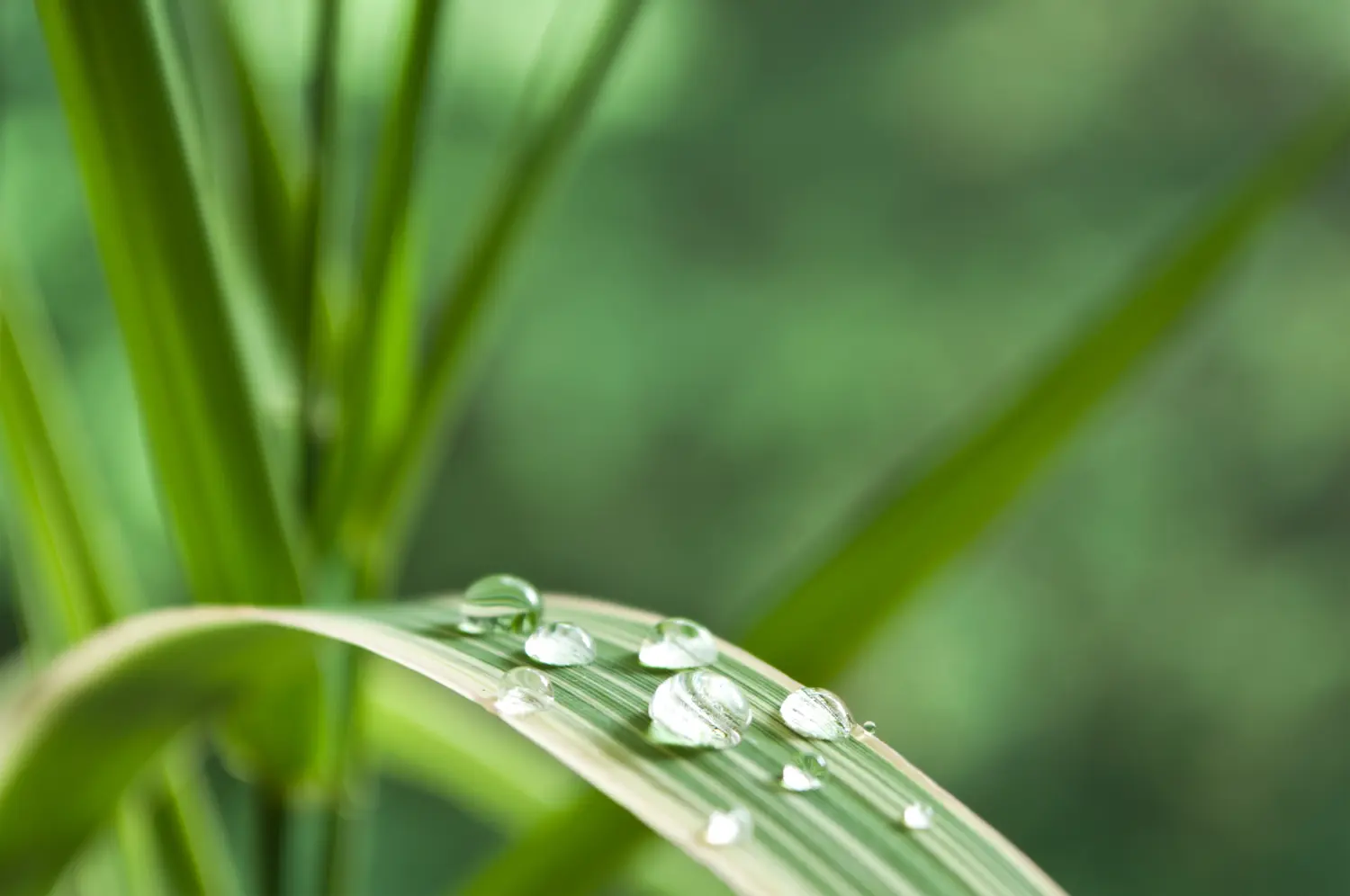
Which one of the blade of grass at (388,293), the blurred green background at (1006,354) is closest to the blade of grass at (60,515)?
the blade of grass at (388,293)

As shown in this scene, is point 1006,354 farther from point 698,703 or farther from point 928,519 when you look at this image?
point 698,703

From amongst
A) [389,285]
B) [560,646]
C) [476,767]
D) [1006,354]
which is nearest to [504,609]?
[560,646]

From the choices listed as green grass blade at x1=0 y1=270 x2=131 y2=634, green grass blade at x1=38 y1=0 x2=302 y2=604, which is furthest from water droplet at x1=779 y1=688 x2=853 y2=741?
green grass blade at x1=0 y1=270 x2=131 y2=634

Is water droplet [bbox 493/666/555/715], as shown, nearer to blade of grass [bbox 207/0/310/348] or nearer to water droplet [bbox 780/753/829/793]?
water droplet [bbox 780/753/829/793]

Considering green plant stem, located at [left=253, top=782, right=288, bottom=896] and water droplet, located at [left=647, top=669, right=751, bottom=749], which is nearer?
water droplet, located at [left=647, top=669, right=751, bottom=749]

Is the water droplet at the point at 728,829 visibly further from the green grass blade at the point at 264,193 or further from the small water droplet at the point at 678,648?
the green grass blade at the point at 264,193

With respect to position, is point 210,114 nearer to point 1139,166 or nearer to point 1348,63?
point 1139,166

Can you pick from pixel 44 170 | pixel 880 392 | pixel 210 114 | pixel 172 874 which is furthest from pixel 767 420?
pixel 172 874
